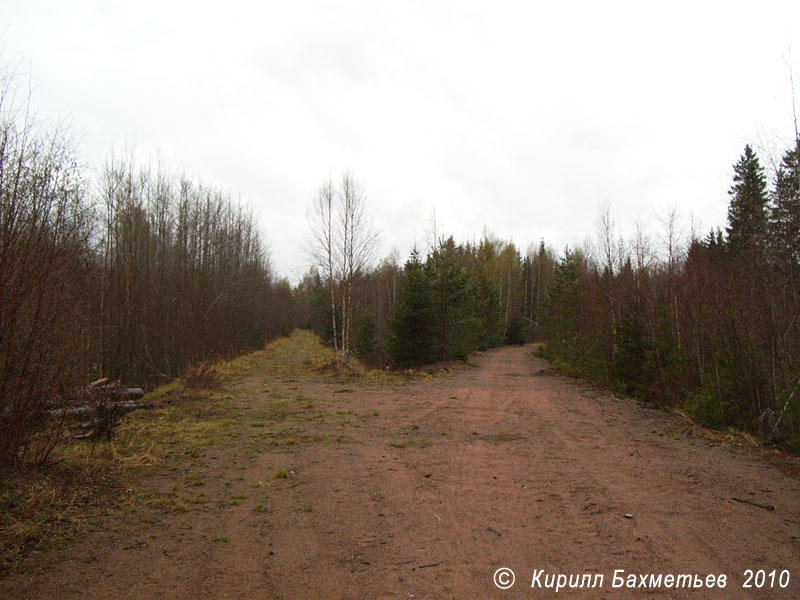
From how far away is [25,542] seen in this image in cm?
395

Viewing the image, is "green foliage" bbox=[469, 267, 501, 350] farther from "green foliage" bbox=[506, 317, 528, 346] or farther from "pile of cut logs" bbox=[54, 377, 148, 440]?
"pile of cut logs" bbox=[54, 377, 148, 440]

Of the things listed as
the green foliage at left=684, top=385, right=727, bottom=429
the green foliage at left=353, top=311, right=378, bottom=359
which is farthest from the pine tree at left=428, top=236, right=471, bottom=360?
the green foliage at left=684, top=385, right=727, bottom=429

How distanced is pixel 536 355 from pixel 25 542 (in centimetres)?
3564

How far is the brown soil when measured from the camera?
353 centimetres

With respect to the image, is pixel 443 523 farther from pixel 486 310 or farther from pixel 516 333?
pixel 516 333

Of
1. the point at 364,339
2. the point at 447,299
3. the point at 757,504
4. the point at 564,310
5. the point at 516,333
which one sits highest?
the point at 447,299

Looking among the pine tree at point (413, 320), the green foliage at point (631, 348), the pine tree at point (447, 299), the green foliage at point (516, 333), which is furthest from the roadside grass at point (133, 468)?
the green foliage at point (516, 333)

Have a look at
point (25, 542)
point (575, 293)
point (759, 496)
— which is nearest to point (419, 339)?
point (575, 293)

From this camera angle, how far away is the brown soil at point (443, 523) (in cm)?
353

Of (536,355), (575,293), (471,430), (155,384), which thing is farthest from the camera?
(536,355)

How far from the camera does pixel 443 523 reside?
466 centimetres

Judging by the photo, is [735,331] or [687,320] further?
[687,320]

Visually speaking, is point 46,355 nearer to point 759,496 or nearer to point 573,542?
point 573,542

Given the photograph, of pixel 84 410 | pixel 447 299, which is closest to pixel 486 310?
pixel 447 299
